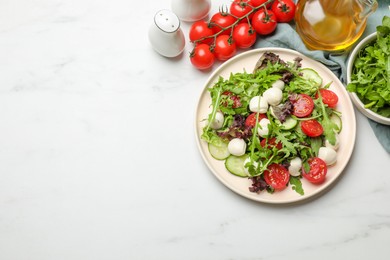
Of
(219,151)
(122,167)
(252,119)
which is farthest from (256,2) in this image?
(122,167)

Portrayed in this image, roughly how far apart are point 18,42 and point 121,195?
26.3 inches

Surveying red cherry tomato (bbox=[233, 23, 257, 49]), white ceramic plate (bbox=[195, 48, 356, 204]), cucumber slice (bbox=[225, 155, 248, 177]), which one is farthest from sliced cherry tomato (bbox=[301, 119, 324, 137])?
Result: red cherry tomato (bbox=[233, 23, 257, 49])

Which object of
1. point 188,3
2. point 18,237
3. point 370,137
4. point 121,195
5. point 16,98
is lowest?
point 18,237

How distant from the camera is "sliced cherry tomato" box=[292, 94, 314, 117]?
1.57m

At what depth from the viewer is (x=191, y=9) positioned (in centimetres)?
170

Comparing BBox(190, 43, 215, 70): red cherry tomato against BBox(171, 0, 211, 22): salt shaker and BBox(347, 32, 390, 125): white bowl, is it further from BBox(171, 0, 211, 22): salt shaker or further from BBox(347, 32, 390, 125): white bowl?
BBox(347, 32, 390, 125): white bowl

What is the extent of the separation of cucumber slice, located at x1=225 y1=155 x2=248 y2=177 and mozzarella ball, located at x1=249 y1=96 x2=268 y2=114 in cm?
15

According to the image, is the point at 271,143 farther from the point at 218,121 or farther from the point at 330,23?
the point at 330,23

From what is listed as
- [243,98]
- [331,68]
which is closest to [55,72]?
[243,98]

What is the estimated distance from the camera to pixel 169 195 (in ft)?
5.64

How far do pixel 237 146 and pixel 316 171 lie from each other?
0.82 ft

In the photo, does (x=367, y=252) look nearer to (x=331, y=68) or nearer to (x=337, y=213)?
(x=337, y=213)

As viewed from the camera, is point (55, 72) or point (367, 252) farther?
point (55, 72)

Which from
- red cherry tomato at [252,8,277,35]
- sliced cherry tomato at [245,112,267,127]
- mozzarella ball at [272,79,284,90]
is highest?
red cherry tomato at [252,8,277,35]
